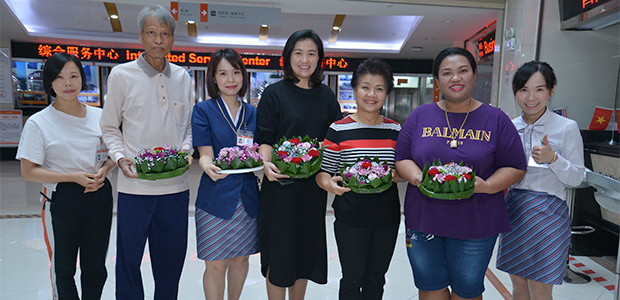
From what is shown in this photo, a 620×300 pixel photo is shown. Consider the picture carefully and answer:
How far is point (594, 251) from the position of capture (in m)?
4.29

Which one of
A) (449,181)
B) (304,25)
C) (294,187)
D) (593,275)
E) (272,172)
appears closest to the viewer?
(449,181)

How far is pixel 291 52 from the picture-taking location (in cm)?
221

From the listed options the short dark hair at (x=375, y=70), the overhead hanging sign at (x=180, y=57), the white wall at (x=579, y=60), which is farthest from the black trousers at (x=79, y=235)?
the overhead hanging sign at (x=180, y=57)

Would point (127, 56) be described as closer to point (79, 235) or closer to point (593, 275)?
point (79, 235)

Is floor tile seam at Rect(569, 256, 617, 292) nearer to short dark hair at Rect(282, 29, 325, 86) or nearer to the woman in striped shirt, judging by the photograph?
the woman in striped shirt

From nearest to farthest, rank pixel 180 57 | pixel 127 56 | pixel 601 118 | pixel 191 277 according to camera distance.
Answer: pixel 191 277 → pixel 601 118 → pixel 127 56 → pixel 180 57

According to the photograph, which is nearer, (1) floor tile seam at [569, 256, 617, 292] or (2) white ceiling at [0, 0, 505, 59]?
(1) floor tile seam at [569, 256, 617, 292]

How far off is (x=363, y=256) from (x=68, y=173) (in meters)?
1.62

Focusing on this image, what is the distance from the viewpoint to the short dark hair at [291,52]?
219 centimetres

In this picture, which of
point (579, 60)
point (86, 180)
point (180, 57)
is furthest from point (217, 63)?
point (180, 57)

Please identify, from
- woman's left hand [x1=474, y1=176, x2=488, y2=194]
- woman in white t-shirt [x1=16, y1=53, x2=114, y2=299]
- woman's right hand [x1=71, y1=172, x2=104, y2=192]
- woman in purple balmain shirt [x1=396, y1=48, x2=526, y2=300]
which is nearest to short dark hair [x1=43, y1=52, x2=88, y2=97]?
woman in white t-shirt [x1=16, y1=53, x2=114, y2=299]

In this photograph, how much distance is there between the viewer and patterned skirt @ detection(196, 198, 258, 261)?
2.31m

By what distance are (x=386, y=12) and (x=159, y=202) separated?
4.79 metres

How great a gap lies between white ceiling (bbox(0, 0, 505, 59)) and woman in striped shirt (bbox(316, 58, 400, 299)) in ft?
12.8
